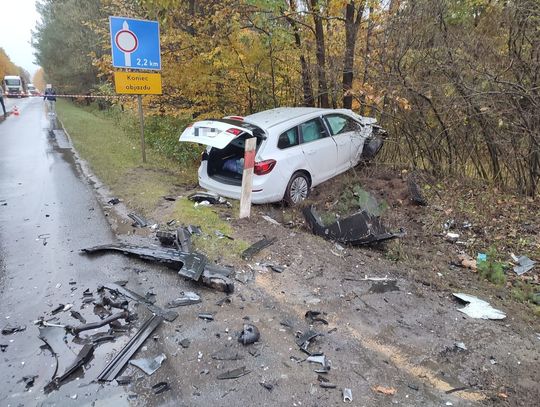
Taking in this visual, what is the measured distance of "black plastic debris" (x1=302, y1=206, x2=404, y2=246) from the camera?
18.6ft

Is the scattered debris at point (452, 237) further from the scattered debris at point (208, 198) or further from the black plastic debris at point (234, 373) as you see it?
the black plastic debris at point (234, 373)

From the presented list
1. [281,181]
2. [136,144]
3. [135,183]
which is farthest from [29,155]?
[281,181]

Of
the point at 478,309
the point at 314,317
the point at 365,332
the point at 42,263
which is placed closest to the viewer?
the point at 365,332

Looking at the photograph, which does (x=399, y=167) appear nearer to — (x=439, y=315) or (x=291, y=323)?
(x=439, y=315)

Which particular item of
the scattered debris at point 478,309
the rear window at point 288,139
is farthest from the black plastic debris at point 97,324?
the rear window at point 288,139

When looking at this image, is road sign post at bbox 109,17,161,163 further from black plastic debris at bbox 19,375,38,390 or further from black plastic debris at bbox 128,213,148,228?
black plastic debris at bbox 19,375,38,390

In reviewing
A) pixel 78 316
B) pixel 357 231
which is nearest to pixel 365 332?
pixel 357 231

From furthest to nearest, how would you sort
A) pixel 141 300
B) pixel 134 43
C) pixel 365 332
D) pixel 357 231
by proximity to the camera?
pixel 134 43 → pixel 357 231 → pixel 141 300 → pixel 365 332

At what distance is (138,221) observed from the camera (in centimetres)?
605

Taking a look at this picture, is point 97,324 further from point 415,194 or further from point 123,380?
point 415,194

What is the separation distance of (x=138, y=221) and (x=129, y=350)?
A: 10.3ft

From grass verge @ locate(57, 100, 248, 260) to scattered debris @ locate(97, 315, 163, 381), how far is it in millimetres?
1374

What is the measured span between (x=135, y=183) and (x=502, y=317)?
6.67 meters

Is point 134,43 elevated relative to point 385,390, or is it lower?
elevated
